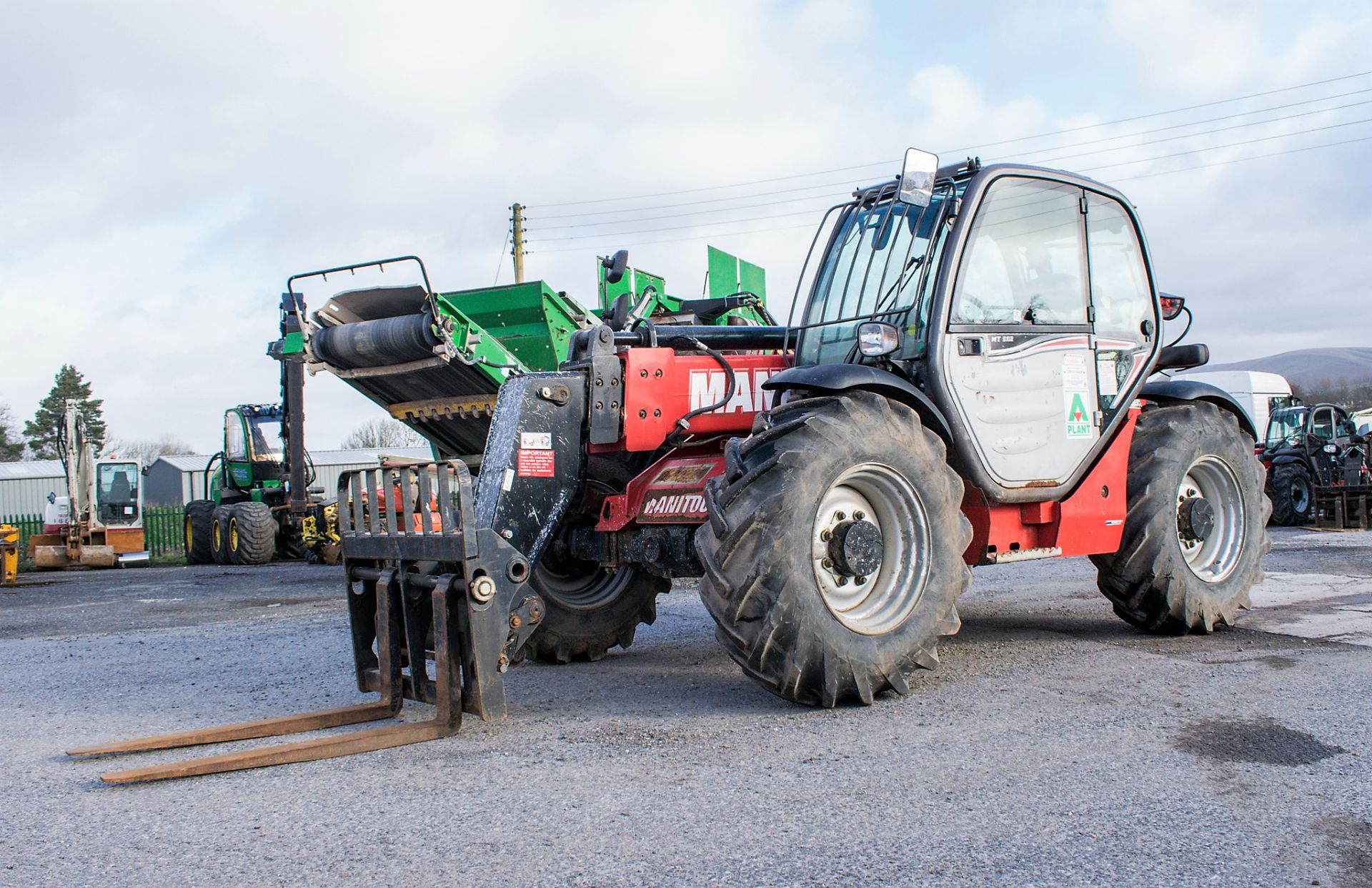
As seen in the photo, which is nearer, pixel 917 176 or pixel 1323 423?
pixel 917 176

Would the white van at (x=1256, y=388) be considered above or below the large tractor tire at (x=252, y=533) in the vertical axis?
above

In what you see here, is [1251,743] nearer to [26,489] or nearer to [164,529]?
[164,529]

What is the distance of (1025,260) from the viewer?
616 cm

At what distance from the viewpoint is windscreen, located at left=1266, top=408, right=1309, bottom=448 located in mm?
23391

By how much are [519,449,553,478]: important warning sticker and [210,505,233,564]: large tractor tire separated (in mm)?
15407

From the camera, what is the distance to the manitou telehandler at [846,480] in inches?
186

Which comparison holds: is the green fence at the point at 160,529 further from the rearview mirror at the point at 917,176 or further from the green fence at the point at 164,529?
the rearview mirror at the point at 917,176

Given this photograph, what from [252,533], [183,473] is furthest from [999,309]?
[183,473]

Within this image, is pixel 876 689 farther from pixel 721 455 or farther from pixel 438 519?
pixel 438 519

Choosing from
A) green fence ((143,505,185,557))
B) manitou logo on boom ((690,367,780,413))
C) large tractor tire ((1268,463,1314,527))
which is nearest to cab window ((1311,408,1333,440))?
large tractor tire ((1268,463,1314,527))

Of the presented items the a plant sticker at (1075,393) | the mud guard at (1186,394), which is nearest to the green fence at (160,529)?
the mud guard at (1186,394)

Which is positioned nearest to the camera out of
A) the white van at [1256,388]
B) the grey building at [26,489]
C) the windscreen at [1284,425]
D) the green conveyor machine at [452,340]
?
the green conveyor machine at [452,340]

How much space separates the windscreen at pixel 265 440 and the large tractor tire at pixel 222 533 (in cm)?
146

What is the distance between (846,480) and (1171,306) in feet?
10.4
